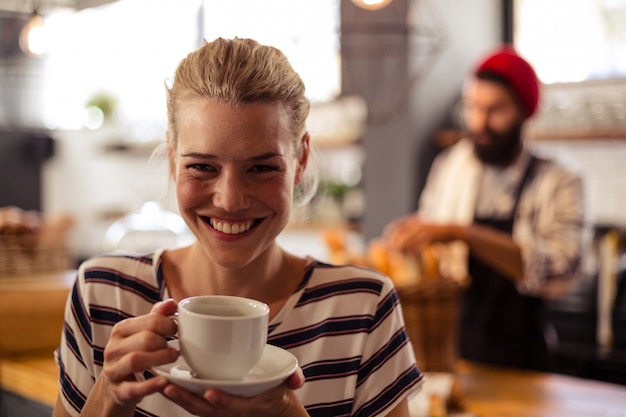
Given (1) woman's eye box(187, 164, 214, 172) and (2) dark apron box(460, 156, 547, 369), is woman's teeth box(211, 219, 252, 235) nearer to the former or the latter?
(1) woman's eye box(187, 164, 214, 172)

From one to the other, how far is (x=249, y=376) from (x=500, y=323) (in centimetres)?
218

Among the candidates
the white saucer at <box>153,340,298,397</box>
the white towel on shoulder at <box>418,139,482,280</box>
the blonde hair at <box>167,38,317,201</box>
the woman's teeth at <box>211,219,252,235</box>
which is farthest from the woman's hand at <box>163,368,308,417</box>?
the white towel on shoulder at <box>418,139,482,280</box>

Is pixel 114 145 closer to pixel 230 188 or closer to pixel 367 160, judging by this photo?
pixel 367 160

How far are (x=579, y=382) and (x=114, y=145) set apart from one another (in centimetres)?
604

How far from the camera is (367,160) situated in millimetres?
4945

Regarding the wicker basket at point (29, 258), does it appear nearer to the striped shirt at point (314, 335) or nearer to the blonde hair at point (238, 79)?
the striped shirt at point (314, 335)

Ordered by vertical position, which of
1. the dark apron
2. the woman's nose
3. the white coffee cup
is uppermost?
the woman's nose

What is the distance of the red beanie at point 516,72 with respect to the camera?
3088mm

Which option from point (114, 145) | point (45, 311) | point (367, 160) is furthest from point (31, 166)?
point (45, 311)

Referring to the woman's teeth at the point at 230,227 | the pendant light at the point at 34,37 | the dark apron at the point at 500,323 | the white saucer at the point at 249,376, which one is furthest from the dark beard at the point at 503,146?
the white saucer at the point at 249,376

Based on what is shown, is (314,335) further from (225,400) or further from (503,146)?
(503,146)

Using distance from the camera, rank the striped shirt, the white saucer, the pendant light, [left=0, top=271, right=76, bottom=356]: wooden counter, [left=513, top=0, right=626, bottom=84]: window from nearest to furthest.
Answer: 1. the white saucer
2. the striped shirt
3. [left=0, top=271, right=76, bottom=356]: wooden counter
4. the pendant light
5. [left=513, top=0, right=626, bottom=84]: window

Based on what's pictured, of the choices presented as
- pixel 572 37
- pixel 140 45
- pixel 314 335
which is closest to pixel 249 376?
pixel 314 335

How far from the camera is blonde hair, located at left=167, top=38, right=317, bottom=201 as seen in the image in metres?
1.27
